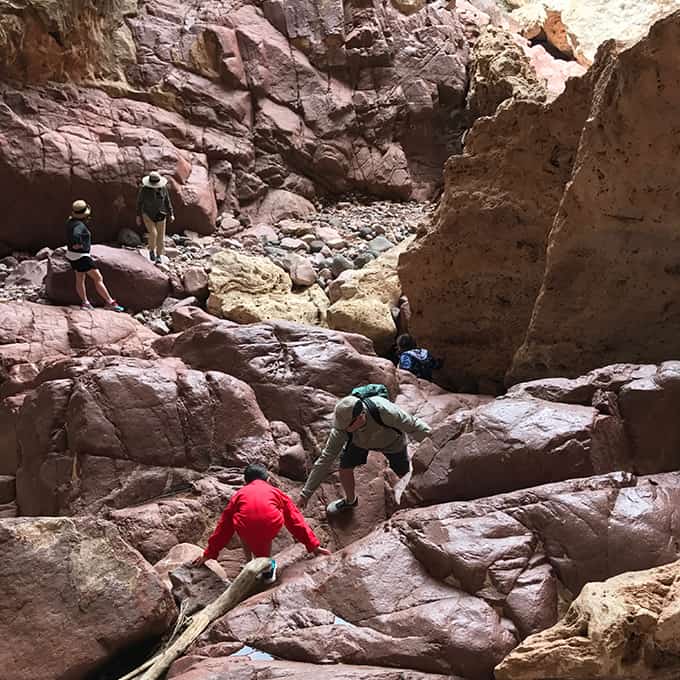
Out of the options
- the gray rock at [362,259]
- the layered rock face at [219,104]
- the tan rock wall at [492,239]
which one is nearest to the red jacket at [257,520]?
the tan rock wall at [492,239]

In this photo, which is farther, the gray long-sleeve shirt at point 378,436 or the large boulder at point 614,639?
the gray long-sleeve shirt at point 378,436

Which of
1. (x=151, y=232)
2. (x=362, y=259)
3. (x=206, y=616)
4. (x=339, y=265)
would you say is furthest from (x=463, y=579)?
(x=362, y=259)

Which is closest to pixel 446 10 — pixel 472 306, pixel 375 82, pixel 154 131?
pixel 375 82

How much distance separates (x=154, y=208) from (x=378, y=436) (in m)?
8.29

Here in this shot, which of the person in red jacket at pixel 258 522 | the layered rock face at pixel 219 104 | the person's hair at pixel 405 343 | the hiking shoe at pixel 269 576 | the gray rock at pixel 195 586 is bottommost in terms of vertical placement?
the gray rock at pixel 195 586

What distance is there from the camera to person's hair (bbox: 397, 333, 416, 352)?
11.0m

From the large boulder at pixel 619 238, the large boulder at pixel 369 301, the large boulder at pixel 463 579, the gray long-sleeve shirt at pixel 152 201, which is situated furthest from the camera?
the gray long-sleeve shirt at pixel 152 201

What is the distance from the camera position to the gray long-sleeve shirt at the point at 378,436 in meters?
6.44

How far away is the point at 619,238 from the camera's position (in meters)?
7.00

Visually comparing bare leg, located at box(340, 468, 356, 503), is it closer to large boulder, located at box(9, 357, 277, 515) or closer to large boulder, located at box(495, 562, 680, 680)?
large boulder, located at box(9, 357, 277, 515)

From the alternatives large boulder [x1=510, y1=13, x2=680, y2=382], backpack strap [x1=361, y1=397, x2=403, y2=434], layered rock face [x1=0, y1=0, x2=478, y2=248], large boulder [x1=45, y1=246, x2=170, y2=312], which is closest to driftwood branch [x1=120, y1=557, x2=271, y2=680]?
backpack strap [x1=361, y1=397, x2=403, y2=434]

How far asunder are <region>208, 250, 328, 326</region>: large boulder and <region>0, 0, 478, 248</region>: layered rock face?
119 inches

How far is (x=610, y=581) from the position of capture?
3803mm

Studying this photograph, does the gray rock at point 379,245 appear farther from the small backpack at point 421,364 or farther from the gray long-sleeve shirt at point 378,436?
the gray long-sleeve shirt at point 378,436
